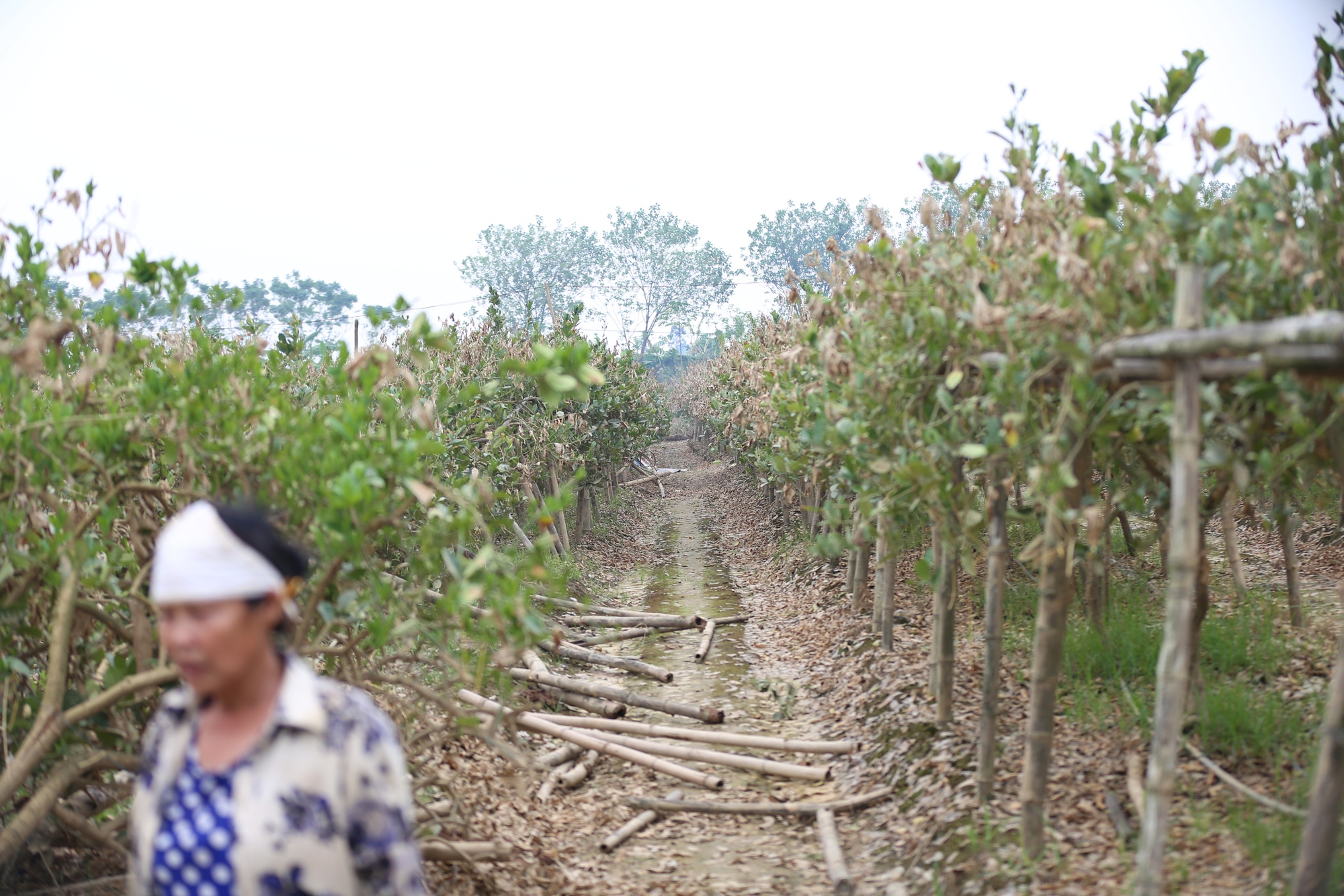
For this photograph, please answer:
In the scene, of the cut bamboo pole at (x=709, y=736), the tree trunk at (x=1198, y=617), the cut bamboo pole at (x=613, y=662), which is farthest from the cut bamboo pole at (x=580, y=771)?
the tree trunk at (x=1198, y=617)

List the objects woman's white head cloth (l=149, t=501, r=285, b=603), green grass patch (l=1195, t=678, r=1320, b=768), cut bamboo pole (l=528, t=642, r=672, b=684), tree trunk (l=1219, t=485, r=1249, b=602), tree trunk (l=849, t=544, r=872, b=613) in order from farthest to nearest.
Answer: tree trunk (l=849, t=544, r=872, b=613), cut bamboo pole (l=528, t=642, r=672, b=684), tree trunk (l=1219, t=485, r=1249, b=602), green grass patch (l=1195, t=678, r=1320, b=768), woman's white head cloth (l=149, t=501, r=285, b=603)

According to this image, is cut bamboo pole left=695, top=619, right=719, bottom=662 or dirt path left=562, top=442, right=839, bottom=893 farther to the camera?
cut bamboo pole left=695, top=619, right=719, bottom=662

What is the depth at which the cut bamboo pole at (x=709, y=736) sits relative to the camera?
733 centimetres

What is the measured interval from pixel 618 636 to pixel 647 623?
0.71 meters

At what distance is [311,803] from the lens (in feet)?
7.21

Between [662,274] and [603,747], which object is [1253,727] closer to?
[603,747]

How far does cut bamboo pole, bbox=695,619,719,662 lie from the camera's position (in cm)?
1079

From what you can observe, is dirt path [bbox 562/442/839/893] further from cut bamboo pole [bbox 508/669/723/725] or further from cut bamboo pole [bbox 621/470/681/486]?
cut bamboo pole [bbox 621/470/681/486]

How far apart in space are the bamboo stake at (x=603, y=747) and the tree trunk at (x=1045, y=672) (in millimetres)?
2657

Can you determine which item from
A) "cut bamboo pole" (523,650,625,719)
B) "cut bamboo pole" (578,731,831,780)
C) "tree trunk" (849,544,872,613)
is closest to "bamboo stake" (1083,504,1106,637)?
"cut bamboo pole" (578,731,831,780)

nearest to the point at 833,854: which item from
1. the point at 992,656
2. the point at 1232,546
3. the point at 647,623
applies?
the point at 992,656

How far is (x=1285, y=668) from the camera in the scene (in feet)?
21.2

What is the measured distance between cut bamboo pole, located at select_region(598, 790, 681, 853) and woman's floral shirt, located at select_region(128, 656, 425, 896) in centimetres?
412

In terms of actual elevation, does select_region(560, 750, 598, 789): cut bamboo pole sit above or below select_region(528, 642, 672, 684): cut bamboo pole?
below
